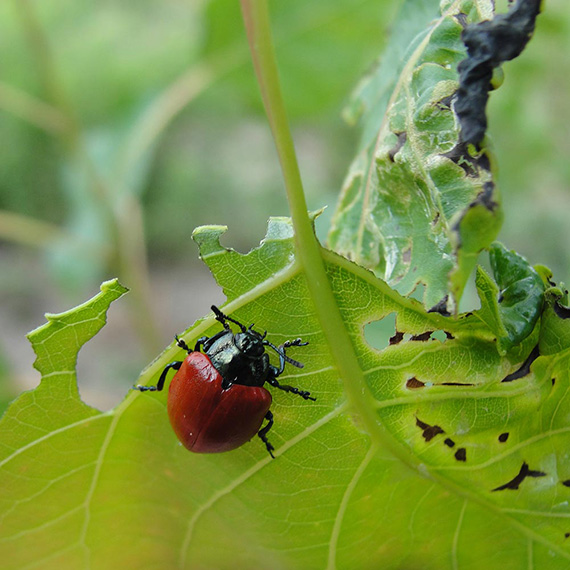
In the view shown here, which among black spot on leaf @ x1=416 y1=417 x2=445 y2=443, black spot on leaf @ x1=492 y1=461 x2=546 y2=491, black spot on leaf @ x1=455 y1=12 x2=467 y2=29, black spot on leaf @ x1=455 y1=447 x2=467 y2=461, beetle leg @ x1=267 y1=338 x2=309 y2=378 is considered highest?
black spot on leaf @ x1=455 y1=12 x2=467 y2=29

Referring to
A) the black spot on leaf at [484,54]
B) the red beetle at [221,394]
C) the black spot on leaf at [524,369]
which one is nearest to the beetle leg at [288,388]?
the red beetle at [221,394]

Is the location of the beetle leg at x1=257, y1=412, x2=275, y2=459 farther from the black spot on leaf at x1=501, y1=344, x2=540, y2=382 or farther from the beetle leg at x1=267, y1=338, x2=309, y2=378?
the black spot on leaf at x1=501, y1=344, x2=540, y2=382

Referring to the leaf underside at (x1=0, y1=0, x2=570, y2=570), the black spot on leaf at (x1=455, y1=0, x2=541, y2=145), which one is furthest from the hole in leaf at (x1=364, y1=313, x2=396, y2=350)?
the black spot on leaf at (x1=455, y1=0, x2=541, y2=145)

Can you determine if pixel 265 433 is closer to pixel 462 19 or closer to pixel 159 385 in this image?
pixel 159 385

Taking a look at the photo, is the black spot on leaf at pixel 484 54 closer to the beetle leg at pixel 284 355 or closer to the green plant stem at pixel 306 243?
the green plant stem at pixel 306 243

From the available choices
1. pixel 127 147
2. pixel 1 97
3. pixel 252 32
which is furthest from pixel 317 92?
pixel 252 32

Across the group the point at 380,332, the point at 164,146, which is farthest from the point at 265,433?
the point at 164,146

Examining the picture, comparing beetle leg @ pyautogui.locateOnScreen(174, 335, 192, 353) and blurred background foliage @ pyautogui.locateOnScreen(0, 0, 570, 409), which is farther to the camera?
blurred background foliage @ pyautogui.locateOnScreen(0, 0, 570, 409)
